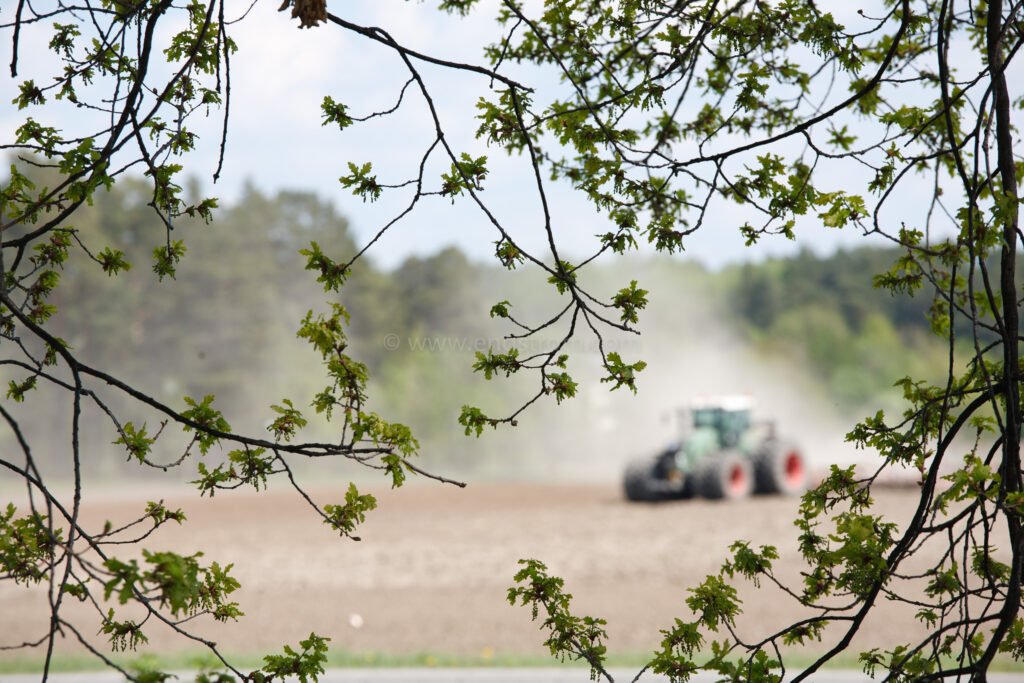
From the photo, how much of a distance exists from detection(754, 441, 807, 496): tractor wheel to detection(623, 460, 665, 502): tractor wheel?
179 cm

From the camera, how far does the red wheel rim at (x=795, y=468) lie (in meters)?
16.3

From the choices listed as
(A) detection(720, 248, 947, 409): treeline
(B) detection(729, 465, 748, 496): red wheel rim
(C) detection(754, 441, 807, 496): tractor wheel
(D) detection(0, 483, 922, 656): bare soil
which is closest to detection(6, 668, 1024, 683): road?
(D) detection(0, 483, 922, 656): bare soil

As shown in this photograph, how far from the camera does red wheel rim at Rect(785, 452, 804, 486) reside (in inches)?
640

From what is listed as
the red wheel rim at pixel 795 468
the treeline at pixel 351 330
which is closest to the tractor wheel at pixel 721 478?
the red wheel rim at pixel 795 468

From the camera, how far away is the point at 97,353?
1246 inches

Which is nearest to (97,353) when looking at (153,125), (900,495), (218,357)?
(218,357)

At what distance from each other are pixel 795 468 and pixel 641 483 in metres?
3.19

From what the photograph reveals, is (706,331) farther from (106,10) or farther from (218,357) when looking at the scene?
(106,10)

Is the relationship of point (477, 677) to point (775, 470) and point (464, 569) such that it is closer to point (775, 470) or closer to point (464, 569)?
point (464, 569)

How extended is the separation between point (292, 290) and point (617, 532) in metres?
26.9

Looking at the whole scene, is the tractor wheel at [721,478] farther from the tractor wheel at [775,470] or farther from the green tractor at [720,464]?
the tractor wheel at [775,470]

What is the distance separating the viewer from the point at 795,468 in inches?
645

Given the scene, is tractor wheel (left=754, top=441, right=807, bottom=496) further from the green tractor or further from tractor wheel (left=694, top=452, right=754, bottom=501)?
tractor wheel (left=694, top=452, right=754, bottom=501)

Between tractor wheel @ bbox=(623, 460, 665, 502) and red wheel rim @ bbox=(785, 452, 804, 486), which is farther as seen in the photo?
red wheel rim @ bbox=(785, 452, 804, 486)
